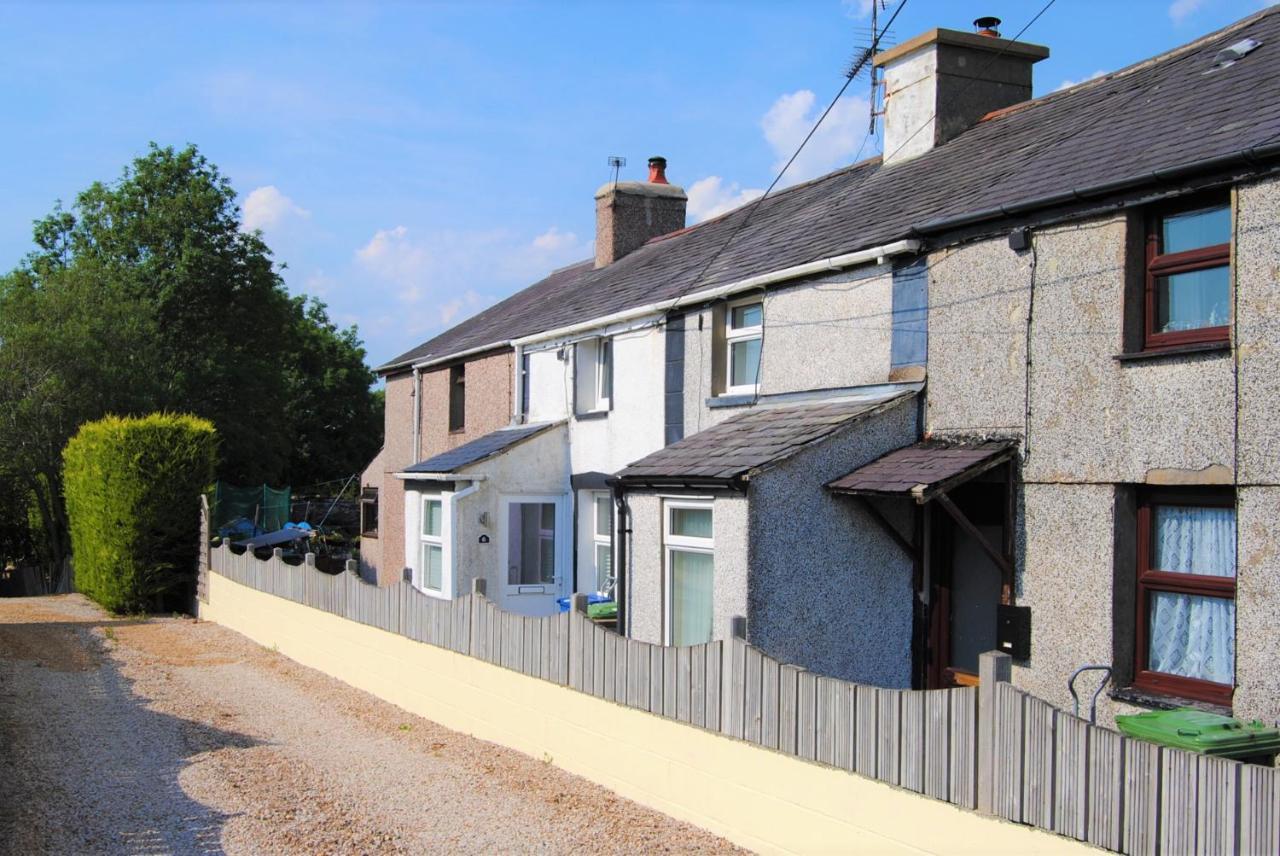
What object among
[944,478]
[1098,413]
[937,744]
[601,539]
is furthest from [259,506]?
[937,744]

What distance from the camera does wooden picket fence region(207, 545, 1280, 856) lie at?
502 centimetres

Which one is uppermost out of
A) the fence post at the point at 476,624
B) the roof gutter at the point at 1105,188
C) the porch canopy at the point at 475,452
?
the roof gutter at the point at 1105,188

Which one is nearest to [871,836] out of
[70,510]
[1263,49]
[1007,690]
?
[1007,690]

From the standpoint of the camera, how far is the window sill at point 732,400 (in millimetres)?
13016

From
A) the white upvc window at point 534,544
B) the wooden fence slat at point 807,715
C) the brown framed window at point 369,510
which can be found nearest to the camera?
the wooden fence slat at point 807,715

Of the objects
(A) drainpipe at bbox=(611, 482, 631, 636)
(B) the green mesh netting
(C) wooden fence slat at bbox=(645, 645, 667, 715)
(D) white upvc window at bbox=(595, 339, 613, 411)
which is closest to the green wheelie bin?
(C) wooden fence slat at bbox=(645, 645, 667, 715)

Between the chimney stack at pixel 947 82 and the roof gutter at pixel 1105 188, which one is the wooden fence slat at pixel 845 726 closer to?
the roof gutter at pixel 1105 188

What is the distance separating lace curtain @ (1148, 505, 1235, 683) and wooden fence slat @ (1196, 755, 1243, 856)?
3.23 m

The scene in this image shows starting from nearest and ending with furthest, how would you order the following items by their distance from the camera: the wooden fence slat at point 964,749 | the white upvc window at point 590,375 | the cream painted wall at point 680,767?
the wooden fence slat at point 964,749 → the cream painted wall at point 680,767 → the white upvc window at point 590,375

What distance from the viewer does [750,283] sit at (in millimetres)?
12836

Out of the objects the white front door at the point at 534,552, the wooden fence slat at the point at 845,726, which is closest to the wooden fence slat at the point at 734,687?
the wooden fence slat at the point at 845,726

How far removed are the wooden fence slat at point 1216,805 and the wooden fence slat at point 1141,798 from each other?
20 centimetres

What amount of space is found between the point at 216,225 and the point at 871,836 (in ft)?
125

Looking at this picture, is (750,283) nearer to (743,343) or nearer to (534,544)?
(743,343)
